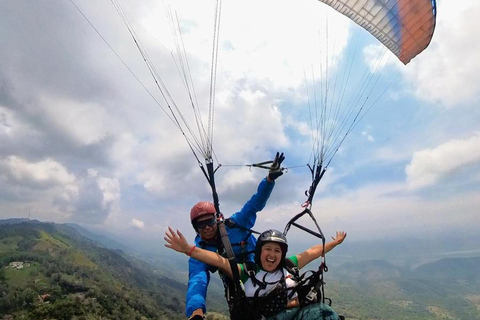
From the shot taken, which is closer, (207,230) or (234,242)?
(207,230)

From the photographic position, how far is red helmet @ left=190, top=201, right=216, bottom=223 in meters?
4.99

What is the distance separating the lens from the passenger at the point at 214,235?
391 cm

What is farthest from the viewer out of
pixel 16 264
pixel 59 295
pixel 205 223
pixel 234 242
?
pixel 16 264

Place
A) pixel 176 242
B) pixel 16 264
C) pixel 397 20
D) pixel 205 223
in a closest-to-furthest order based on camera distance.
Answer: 1. pixel 176 242
2. pixel 205 223
3. pixel 397 20
4. pixel 16 264

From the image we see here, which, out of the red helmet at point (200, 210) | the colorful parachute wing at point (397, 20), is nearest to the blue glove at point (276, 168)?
the red helmet at point (200, 210)

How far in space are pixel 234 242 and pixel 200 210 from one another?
971 mm

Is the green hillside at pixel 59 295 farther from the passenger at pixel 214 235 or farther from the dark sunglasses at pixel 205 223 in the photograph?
the dark sunglasses at pixel 205 223

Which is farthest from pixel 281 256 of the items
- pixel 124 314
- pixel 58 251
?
pixel 58 251

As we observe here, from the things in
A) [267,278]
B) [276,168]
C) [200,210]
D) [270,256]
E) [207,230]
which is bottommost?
[267,278]

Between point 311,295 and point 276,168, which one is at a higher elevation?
point 276,168

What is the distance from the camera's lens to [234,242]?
18.2 ft

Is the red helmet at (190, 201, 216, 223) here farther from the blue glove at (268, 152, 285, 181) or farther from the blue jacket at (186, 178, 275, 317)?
the blue glove at (268, 152, 285, 181)

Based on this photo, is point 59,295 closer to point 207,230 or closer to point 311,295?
point 207,230

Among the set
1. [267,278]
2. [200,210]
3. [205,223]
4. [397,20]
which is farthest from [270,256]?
[397,20]
